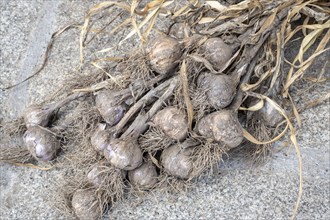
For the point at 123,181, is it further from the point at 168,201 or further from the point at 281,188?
the point at 281,188

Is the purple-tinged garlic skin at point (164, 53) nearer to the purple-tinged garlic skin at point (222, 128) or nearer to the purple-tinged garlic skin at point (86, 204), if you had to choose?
the purple-tinged garlic skin at point (222, 128)

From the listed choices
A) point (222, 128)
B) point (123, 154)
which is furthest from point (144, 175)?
point (222, 128)

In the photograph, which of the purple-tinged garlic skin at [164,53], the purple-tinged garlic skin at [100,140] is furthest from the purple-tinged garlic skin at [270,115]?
the purple-tinged garlic skin at [100,140]

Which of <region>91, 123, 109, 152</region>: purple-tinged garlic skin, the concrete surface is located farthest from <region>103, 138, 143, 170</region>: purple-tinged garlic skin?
the concrete surface

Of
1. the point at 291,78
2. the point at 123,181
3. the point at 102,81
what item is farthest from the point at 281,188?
the point at 102,81

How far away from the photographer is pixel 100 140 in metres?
1.06

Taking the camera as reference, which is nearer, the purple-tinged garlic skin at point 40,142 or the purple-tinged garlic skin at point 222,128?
the purple-tinged garlic skin at point 222,128

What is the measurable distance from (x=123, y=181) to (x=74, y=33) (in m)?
0.49

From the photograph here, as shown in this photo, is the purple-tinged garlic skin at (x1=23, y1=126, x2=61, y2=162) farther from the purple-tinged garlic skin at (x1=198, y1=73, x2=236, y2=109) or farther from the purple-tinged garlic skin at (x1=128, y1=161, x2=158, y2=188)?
the purple-tinged garlic skin at (x1=198, y1=73, x2=236, y2=109)

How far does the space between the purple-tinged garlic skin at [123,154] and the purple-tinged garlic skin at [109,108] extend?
0.19 feet

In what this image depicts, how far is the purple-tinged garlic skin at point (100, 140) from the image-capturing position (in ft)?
3.48

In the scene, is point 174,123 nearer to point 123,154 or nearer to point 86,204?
point 123,154

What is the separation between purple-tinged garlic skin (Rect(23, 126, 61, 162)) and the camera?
112cm

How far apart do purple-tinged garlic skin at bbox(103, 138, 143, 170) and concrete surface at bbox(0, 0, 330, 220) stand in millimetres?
128
